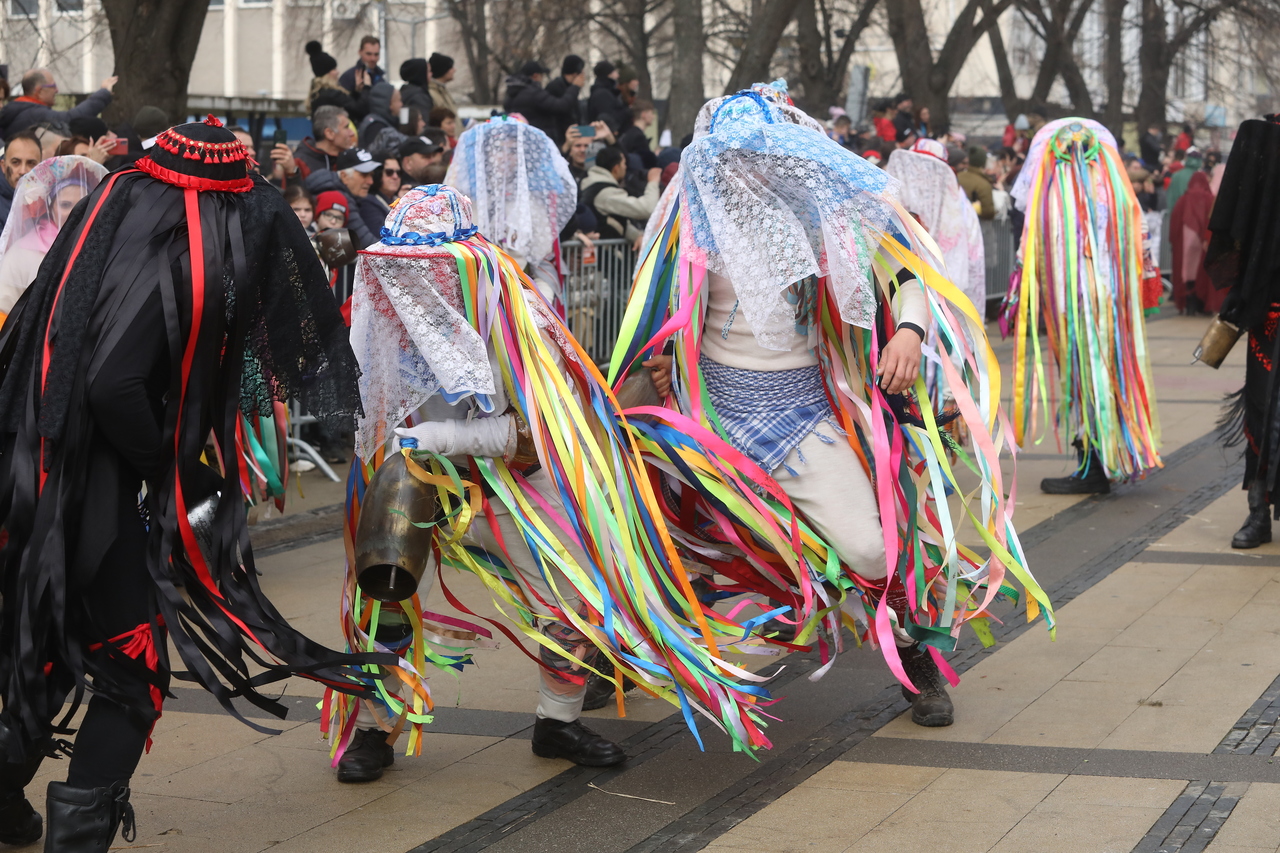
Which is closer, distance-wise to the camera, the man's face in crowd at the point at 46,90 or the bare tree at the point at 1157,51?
the man's face in crowd at the point at 46,90

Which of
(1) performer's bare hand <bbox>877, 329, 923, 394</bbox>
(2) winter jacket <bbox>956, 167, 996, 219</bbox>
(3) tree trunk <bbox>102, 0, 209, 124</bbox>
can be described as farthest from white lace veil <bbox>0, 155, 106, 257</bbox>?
(2) winter jacket <bbox>956, 167, 996, 219</bbox>

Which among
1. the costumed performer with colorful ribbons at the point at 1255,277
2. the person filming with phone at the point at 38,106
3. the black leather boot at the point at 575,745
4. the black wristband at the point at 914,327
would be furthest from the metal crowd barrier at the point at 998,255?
the black leather boot at the point at 575,745

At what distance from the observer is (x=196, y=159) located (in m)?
3.21

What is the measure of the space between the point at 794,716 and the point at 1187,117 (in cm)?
3800

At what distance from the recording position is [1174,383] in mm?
12016

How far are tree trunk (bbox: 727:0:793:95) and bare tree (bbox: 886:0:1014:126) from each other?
302 inches

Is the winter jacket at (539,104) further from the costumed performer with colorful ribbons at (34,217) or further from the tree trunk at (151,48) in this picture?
the costumed performer with colorful ribbons at (34,217)

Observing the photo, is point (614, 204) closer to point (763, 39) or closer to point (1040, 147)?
point (1040, 147)

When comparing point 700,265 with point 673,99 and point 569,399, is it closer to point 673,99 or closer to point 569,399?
point 569,399

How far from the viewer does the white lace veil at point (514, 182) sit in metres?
6.38

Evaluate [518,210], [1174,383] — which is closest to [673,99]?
[1174,383]

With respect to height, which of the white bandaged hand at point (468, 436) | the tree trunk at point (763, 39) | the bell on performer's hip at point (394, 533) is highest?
the tree trunk at point (763, 39)

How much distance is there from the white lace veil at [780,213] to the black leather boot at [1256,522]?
11.2 ft

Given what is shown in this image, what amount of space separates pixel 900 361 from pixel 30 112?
280 inches
